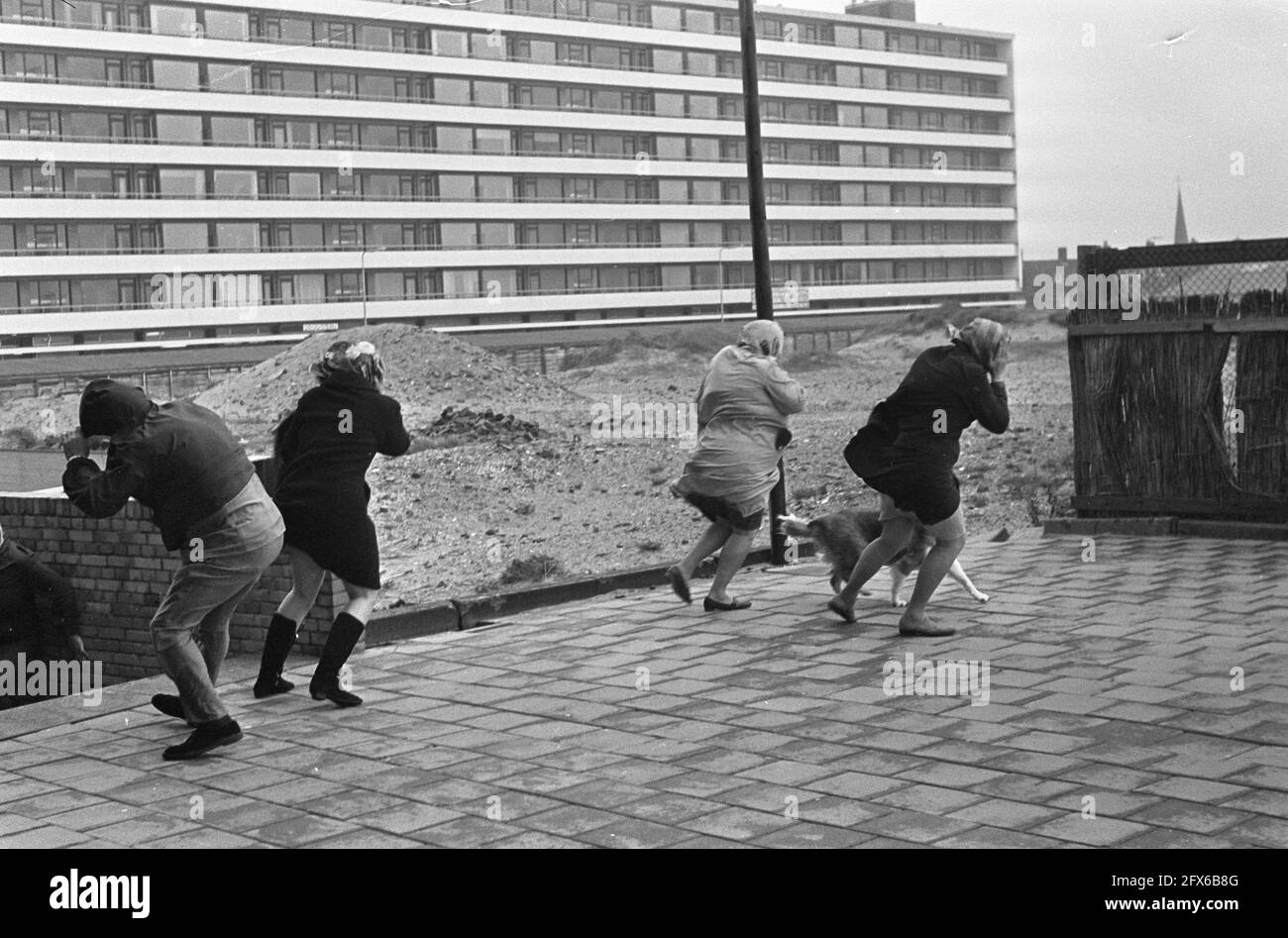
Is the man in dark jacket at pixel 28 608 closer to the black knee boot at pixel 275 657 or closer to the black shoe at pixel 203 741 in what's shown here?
the black knee boot at pixel 275 657

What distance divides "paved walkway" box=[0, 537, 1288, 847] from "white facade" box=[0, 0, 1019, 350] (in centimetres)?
5594

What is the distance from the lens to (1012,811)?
5781mm

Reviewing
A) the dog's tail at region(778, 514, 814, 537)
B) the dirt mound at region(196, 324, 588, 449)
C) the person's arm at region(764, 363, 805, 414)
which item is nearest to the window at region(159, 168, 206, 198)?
the dirt mound at region(196, 324, 588, 449)

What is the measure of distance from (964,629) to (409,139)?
66.4m

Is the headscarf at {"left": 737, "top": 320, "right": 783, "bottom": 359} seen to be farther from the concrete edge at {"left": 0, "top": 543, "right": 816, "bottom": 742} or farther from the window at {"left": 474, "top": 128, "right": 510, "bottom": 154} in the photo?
the window at {"left": 474, "top": 128, "right": 510, "bottom": 154}

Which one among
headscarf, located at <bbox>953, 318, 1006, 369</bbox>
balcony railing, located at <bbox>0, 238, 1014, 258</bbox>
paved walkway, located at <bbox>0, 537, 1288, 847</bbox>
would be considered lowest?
paved walkway, located at <bbox>0, 537, 1288, 847</bbox>

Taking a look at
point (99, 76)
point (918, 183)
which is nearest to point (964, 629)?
point (99, 76)

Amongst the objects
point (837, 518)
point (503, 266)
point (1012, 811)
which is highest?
point (503, 266)

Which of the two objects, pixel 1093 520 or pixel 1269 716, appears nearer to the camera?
pixel 1269 716

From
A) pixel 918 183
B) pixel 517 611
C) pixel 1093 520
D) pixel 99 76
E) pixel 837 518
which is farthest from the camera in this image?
pixel 918 183

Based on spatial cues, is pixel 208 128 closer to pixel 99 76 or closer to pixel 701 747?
pixel 99 76

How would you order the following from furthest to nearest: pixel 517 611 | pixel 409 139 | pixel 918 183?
pixel 918 183 < pixel 409 139 < pixel 517 611

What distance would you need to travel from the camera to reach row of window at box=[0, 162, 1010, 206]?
62688mm

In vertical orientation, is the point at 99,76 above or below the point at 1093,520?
above
